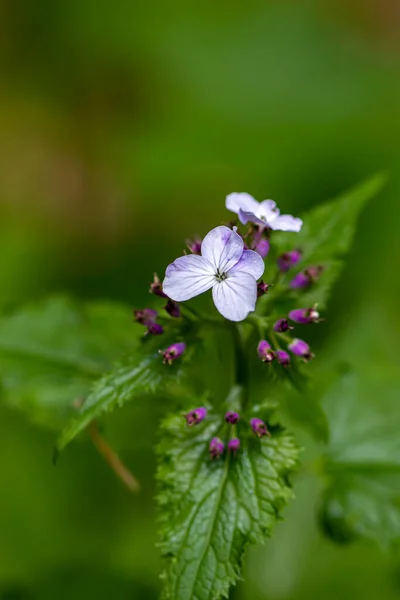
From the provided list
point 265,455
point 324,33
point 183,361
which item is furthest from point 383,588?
point 324,33

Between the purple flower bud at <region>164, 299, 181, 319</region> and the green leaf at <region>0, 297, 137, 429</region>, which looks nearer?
the purple flower bud at <region>164, 299, 181, 319</region>

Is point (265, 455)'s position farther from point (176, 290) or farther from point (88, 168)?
point (88, 168)

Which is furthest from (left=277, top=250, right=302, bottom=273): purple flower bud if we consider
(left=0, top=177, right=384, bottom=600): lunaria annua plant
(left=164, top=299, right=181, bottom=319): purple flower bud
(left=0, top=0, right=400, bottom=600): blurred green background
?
(left=0, top=0, right=400, bottom=600): blurred green background

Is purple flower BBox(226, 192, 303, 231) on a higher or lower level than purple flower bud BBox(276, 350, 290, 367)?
higher

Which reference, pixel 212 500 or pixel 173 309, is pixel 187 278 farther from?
pixel 212 500

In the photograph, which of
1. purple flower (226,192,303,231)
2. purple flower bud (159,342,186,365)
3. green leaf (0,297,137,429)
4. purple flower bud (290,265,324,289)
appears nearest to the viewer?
purple flower bud (159,342,186,365)

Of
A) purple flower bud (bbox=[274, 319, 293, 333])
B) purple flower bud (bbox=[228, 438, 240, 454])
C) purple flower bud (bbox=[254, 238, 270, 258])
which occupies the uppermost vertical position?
purple flower bud (bbox=[254, 238, 270, 258])

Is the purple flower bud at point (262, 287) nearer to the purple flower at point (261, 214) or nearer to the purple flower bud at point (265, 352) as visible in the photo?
the purple flower bud at point (265, 352)

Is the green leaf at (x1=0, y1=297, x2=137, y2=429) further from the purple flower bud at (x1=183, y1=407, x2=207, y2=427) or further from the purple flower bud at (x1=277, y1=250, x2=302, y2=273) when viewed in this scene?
the purple flower bud at (x1=277, y1=250, x2=302, y2=273)
